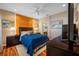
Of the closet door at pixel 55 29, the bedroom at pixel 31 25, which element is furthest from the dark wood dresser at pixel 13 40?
the closet door at pixel 55 29

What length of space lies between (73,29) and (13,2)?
3.89ft

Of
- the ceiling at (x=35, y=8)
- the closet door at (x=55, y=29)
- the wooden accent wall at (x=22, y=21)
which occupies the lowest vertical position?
the closet door at (x=55, y=29)

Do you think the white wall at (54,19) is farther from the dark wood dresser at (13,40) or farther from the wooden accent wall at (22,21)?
the dark wood dresser at (13,40)

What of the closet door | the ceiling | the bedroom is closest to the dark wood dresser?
the bedroom

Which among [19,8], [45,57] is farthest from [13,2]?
[45,57]

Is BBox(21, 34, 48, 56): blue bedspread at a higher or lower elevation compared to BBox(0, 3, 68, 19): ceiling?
lower

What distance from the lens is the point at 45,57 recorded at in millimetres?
2031

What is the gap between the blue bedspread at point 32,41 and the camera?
1965 millimetres

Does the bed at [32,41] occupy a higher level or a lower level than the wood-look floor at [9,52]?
higher

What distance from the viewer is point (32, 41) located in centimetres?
196

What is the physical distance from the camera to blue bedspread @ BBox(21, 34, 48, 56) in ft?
6.45

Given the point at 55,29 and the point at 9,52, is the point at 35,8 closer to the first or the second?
the point at 55,29

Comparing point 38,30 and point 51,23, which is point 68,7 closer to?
point 51,23

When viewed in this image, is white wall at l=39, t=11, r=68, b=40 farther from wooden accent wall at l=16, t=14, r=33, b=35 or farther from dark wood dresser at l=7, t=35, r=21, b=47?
dark wood dresser at l=7, t=35, r=21, b=47
